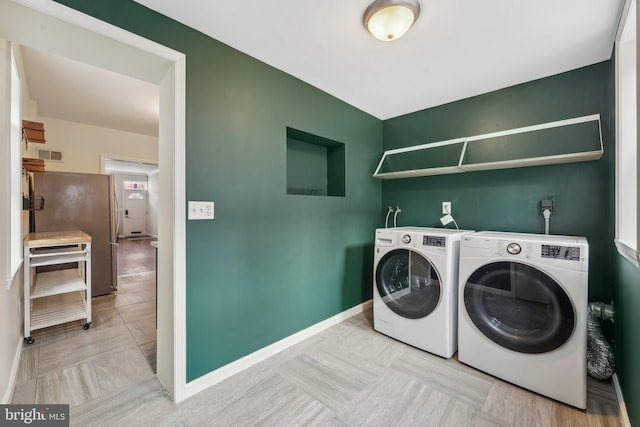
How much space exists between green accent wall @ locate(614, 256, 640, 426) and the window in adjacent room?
23 centimetres

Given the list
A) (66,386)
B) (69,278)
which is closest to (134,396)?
(66,386)

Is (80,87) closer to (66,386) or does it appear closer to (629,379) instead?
(66,386)

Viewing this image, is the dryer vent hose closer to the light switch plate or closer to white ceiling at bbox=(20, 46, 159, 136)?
the light switch plate

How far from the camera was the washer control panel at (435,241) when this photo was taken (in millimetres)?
1993

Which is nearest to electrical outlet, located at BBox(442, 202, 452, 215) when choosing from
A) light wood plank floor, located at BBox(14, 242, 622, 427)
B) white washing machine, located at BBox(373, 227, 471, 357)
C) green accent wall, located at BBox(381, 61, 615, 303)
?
green accent wall, located at BBox(381, 61, 615, 303)

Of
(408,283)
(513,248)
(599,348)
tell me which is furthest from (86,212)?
(599,348)

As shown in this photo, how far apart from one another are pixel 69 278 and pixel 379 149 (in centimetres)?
359

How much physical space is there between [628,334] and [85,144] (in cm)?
572

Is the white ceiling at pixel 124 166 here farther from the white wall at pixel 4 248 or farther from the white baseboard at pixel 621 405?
the white baseboard at pixel 621 405

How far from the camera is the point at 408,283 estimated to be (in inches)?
88.4

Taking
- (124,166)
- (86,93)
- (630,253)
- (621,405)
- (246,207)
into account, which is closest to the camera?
(630,253)

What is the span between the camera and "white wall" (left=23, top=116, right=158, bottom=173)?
354 cm

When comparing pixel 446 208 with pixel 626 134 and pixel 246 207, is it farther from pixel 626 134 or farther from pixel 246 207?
pixel 246 207

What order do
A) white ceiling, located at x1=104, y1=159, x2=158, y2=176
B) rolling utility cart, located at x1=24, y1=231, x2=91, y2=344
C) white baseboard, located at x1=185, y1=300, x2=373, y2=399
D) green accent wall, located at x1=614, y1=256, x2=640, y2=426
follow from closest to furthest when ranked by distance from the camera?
green accent wall, located at x1=614, y1=256, x2=640, y2=426, white baseboard, located at x1=185, y1=300, x2=373, y2=399, rolling utility cart, located at x1=24, y1=231, x2=91, y2=344, white ceiling, located at x1=104, y1=159, x2=158, y2=176
